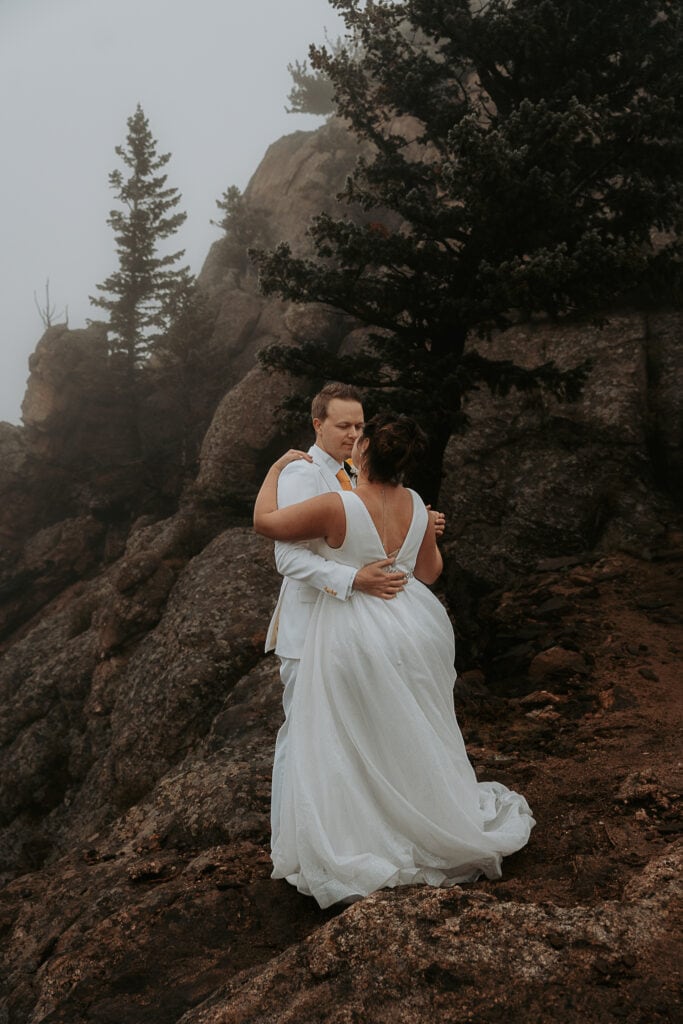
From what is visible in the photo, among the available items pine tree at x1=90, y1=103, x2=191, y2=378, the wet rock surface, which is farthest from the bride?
pine tree at x1=90, y1=103, x2=191, y2=378

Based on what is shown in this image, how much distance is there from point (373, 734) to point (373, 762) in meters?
0.15

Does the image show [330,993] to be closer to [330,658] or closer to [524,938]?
[524,938]

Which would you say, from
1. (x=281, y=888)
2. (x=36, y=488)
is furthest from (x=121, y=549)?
(x=281, y=888)

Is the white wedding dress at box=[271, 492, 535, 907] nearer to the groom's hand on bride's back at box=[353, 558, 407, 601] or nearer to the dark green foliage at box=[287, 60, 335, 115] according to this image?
the groom's hand on bride's back at box=[353, 558, 407, 601]

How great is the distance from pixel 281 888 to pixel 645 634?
602 cm

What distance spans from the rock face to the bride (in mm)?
308

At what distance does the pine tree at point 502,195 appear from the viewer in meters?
8.97

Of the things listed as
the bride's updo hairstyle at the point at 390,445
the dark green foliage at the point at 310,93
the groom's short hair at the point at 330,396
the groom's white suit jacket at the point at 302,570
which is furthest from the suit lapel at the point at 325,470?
the dark green foliage at the point at 310,93

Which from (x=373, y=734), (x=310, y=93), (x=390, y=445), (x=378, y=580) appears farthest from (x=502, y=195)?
(x=310, y=93)

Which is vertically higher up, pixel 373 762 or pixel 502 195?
pixel 502 195

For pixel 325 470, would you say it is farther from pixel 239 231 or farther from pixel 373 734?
pixel 239 231

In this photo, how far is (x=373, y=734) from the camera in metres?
3.97

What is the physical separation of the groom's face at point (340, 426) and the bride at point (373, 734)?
50cm

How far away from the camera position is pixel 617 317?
592 inches
